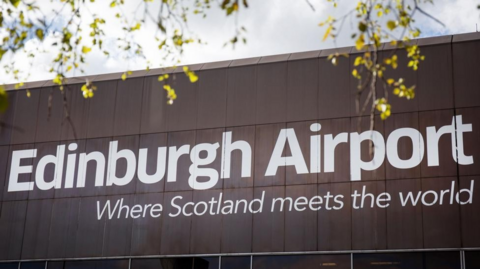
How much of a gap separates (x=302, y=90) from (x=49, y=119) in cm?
804

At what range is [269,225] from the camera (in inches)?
842

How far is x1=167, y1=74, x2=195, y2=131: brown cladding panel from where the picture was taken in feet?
76.0

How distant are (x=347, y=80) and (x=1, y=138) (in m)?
11.0

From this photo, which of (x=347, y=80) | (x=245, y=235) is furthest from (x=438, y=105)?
(x=245, y=235)

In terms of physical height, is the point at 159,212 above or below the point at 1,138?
below

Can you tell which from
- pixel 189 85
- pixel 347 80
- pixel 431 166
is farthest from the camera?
Answer: pixel 189 85

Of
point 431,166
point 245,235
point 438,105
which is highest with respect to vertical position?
point 438,105

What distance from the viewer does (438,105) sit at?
66.9 ft

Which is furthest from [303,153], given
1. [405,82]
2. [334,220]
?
[405,82]

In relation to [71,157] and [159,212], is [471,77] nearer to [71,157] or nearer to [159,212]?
[159,212]

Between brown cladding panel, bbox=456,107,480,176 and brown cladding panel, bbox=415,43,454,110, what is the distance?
46 cm

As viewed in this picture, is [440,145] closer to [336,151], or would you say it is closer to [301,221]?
[336,151]

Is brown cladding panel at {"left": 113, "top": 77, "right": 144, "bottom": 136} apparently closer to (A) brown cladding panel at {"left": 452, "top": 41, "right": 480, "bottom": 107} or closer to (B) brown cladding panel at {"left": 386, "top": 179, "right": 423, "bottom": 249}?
(B) brown cladding panel at {"left": 386, "top": 179, "right": 423, "bottom": 249}

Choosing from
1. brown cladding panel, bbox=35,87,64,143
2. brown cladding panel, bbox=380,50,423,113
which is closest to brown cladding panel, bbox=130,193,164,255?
brown cladding panel, bbox=35,87,64,143
